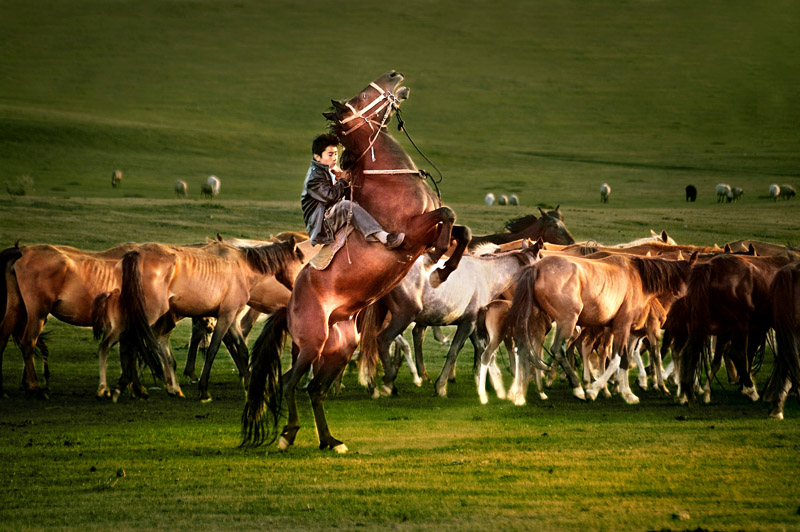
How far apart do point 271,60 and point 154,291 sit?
103 meters

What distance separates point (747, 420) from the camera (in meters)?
12.2

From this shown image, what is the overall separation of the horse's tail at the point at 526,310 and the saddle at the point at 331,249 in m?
5.05

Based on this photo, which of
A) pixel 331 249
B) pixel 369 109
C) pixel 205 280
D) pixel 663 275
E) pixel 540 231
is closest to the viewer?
pixel 369 109

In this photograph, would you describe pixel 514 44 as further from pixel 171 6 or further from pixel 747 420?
pixel 747 420

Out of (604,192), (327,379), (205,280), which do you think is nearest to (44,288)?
(205,280)

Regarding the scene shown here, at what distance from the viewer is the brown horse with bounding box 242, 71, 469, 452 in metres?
9.20

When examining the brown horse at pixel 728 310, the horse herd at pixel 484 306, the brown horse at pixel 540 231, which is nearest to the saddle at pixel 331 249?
the horse herd at pixel 484 306

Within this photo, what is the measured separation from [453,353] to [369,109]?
21.7 feet

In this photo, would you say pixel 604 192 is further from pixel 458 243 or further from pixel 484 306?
pixel 458 243

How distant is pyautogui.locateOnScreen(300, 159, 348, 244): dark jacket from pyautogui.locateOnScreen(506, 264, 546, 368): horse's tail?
5011mm

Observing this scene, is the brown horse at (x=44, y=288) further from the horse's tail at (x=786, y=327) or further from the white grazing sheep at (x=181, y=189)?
the white grazing sheep at (x=181, y=189)

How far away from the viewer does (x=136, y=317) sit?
13.7 metres

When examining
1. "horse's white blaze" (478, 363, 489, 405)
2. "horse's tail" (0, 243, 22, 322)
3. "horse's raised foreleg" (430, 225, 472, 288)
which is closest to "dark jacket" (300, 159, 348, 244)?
"horse's raised foreleg" (430, 225, 472, 288)

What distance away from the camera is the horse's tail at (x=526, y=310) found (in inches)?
558
